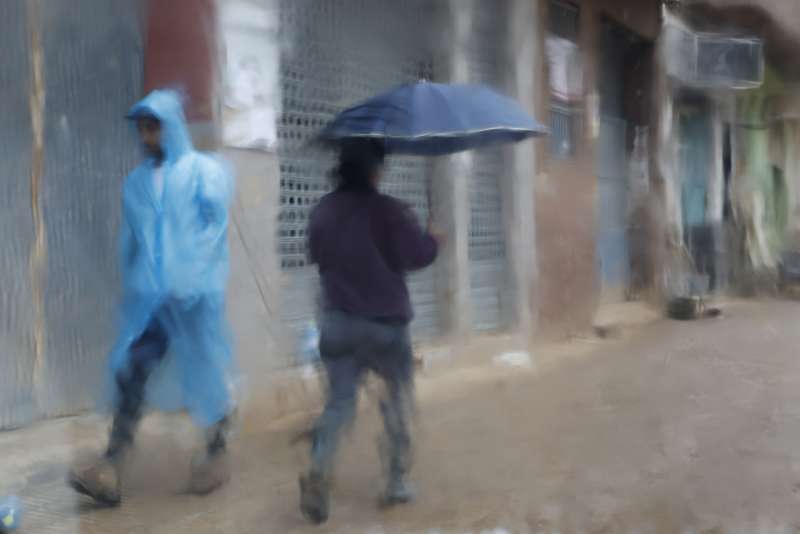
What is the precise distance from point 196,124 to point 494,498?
2571 mm

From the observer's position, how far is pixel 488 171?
320 inches

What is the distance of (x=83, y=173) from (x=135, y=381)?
1.57 m

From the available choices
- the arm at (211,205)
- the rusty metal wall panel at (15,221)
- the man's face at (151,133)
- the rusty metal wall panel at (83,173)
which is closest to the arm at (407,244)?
the arm at (211,205)

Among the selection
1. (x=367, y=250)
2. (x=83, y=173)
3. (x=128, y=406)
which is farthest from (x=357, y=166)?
(x=83, y=173)

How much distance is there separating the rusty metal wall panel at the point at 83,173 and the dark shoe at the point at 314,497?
1.87 metres

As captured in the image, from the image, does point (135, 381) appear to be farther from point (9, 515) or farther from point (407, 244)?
point (407, 244)

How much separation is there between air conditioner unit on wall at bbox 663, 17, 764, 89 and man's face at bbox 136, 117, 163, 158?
9.67 meters

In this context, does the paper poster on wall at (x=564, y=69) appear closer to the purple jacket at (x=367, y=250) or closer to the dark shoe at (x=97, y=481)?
the purple jacket at (x=367, y=250)

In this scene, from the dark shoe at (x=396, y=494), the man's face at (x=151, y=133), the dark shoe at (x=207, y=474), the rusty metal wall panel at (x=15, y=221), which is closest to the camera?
the man's face at (x=151, y=133)

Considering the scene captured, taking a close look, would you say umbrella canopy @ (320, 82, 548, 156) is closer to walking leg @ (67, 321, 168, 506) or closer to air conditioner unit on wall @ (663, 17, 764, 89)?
walking leg @ (67, 321, 168, 506)

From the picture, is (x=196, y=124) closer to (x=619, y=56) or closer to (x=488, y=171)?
(x=488, y=171)

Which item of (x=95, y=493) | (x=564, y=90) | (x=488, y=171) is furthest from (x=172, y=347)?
(x=564, y=90)

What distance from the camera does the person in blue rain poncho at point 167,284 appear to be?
3773 mm

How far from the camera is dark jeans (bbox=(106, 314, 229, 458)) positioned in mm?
3834
